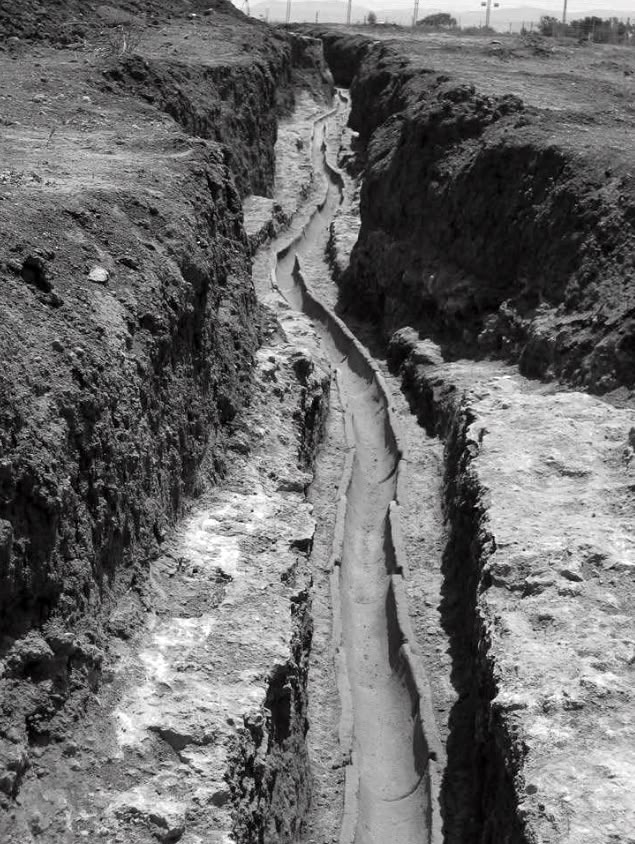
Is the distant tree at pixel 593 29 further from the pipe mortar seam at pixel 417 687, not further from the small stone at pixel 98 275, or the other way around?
the small stone at pixel 98 275

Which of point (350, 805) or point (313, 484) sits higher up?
point (313, 484)

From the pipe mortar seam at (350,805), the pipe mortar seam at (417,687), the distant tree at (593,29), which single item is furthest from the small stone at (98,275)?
the distant tree at (593,29)

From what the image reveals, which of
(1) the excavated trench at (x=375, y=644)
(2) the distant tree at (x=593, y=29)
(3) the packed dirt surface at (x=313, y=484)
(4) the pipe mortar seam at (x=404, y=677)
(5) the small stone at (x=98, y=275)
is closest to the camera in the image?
(3) the packed dirt surface at (x=313, y=484)

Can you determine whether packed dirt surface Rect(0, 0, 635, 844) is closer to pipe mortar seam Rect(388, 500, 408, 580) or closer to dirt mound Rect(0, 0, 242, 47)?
pipe mortar seam Rect(388, 500, 408, 580)

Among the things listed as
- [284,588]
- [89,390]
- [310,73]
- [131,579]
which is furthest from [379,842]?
[310,73]

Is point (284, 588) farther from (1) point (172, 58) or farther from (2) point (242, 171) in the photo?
(1) point (172, 58)

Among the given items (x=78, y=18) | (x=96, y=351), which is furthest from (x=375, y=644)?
(x=78, y=18)

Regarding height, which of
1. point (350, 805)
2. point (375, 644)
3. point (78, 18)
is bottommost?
point (350, 805)

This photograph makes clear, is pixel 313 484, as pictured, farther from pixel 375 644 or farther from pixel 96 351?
pixel 96 351
